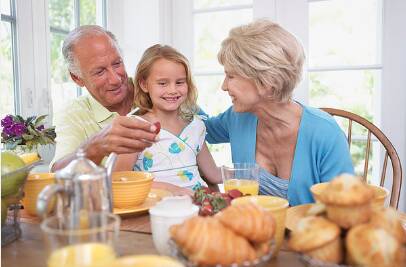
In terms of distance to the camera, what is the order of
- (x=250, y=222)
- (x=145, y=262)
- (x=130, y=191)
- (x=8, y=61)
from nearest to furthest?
(x=145, y=262), (x=250, y=222), (x=130, y=191), (x=8, y=61)

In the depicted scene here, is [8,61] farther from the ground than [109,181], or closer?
farther from the ground

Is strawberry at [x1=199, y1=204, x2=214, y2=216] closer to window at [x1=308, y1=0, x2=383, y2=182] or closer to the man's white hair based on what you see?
the man's white hair

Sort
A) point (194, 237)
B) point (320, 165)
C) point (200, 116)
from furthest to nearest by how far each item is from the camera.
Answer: point (200, 116), point (320, 165), point (194, 237)

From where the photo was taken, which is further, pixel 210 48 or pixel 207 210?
pixel 210 48

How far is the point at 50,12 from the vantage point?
241cm

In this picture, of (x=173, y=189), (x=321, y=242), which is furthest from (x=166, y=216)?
(x=173, y=189)

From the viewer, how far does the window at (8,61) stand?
213cm

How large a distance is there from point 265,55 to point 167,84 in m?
0.44

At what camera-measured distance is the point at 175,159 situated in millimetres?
1758

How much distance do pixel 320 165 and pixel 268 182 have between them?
197 millimetres

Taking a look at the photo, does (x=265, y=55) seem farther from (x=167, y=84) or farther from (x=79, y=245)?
(x=79, y=245)

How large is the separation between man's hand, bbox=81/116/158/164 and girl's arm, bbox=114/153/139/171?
0.29 m

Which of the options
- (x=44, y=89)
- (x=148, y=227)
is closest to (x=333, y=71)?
(x=44, y=89)

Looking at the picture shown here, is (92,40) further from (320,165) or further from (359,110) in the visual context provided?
(359,110)
